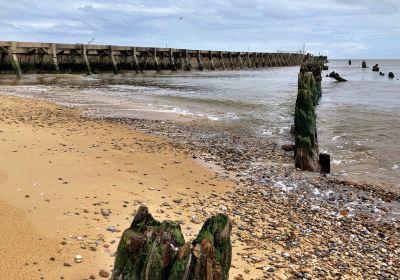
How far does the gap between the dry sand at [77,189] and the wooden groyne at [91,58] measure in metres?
22.4

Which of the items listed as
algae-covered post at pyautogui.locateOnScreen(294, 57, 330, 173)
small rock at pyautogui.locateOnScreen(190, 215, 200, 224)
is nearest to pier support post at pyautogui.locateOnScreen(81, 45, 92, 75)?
algae-covered post at pyautogui.locateOnScreen(294, 57, 330, 173)

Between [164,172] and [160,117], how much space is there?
789 centimetres

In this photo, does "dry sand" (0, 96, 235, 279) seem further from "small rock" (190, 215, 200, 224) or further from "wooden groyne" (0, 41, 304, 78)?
"wooden groyne" (0, 41, 304, 78)

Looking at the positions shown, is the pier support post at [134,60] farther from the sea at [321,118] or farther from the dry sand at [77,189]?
the dry sand at [77,189]

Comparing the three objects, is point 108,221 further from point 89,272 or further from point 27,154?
point 27,154

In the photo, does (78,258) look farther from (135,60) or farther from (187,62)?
(187,62)

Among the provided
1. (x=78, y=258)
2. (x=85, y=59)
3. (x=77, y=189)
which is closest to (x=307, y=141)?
(x=77, y=189)

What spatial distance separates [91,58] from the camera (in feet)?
130

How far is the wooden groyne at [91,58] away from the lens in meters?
31.4

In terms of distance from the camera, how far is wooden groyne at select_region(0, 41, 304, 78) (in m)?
31.4

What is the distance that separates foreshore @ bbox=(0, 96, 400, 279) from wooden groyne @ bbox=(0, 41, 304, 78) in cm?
2303

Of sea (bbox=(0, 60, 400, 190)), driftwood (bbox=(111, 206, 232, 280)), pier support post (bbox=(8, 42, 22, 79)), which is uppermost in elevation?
pier support post (bbox=(8, 42, 22, 79))

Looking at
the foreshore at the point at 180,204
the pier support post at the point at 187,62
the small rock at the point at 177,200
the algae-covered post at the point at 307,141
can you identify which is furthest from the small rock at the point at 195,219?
the pier support post at the point at 187,62

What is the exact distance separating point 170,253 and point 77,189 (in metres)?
3.69
